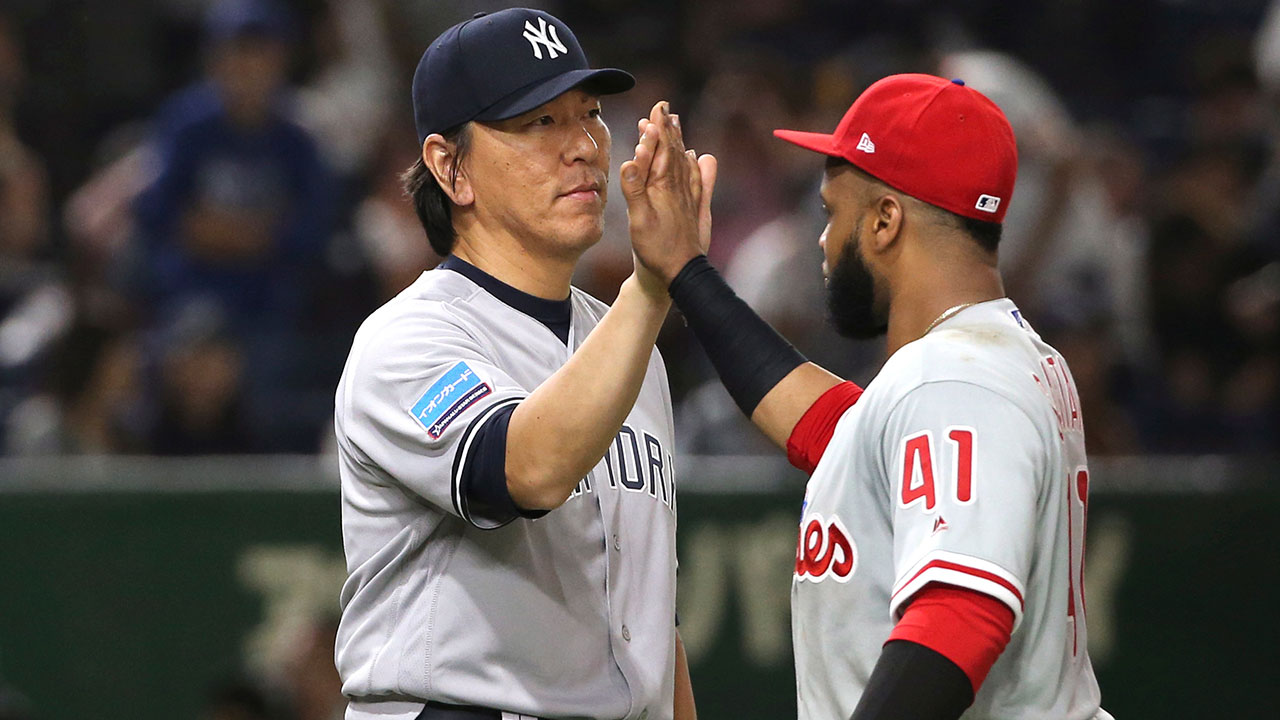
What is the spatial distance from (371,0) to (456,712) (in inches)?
217

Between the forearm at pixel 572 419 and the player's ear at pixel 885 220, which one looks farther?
the player's ear at pixel 885 220

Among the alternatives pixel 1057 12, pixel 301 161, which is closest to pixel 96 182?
pixel 301 161

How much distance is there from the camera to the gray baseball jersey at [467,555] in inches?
101

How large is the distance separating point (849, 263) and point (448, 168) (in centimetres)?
75

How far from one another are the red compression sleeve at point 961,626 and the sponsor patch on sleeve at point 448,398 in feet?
2.45

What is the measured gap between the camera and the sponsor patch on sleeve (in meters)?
2.50

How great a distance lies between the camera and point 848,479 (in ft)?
8.00

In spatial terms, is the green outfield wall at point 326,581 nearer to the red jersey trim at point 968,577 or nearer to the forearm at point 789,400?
the forearm at point 789,400

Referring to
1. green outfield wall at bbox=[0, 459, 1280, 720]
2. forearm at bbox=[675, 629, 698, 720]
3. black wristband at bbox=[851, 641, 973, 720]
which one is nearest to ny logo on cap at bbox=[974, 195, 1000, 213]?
black wristband at bbox=[851, 641, 973, 720]

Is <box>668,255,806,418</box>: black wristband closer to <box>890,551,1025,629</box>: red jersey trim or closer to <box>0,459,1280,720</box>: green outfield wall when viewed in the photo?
<box>890,551,1025,629</box>: red jersey trim

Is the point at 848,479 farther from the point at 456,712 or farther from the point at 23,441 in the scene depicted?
the point at 23,441

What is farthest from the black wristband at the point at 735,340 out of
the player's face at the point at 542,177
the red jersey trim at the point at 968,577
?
the red jersey trim at the point at 968,577

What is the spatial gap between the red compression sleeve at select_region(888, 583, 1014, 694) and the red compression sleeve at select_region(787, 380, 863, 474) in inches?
30.8

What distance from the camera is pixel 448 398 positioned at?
2.52 meters
